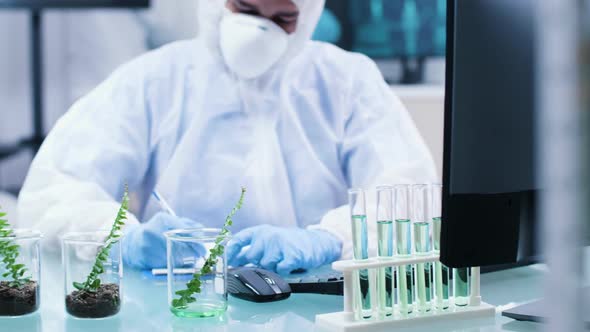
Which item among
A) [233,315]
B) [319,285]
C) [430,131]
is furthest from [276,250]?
[430,131]

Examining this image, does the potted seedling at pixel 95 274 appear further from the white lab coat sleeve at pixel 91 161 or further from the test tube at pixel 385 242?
the white lab coat sleeve at pixel 91 161

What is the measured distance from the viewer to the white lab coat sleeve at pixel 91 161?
6.20 feet

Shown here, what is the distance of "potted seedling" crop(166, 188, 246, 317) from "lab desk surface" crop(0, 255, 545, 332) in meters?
0.02

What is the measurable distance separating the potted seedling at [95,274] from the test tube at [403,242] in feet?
1.32

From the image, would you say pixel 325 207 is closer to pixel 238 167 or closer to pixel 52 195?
pixel 238 167

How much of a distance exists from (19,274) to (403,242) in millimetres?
579

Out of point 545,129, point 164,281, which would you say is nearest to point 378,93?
point 164,281

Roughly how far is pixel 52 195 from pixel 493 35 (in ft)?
4.67

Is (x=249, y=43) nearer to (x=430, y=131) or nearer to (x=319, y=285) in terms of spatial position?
(x=430, y=131)

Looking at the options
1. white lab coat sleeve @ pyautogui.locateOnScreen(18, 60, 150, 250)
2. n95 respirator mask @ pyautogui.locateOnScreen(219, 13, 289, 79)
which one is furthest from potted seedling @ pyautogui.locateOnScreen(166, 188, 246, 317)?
n95 respirator mask @ pyautogui.locateOnScreen(219, 13, 289, 79)

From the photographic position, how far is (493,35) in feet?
3.01

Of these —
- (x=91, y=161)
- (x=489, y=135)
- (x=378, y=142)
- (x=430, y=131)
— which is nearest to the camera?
(x=489, y=135)

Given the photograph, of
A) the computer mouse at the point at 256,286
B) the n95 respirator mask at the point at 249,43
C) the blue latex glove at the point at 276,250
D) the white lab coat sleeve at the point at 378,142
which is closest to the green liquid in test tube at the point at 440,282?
the computer mouse at the point at 256,286

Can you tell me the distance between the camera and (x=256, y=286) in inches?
48.2
